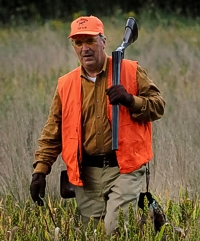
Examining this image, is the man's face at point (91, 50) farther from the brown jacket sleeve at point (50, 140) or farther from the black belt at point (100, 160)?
the black belt at point (100, 160)

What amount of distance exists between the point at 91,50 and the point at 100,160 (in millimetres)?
674

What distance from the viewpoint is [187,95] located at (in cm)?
922

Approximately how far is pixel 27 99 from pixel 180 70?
9.08 ft

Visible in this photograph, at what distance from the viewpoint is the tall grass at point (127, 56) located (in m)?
6.52

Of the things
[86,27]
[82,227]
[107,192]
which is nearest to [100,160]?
[107,192]

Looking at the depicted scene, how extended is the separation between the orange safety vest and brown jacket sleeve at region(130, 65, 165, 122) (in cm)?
4

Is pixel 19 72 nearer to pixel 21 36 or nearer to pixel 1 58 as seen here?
pixel 1 58

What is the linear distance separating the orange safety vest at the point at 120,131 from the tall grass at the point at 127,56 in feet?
3.65

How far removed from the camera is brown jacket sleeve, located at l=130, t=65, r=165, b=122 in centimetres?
502

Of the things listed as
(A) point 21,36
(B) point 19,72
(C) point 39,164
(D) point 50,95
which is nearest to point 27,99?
(D) point 50,95

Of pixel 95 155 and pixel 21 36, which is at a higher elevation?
pixel 21 36

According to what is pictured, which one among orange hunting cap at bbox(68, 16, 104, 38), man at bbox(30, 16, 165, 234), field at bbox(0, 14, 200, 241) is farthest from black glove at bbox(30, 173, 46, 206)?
orange hunting cap at bbox(68, 16, 104, 38)

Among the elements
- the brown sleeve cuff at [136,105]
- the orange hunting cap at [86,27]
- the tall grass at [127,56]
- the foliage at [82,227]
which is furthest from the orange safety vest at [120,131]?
the tall grass at [127,56]

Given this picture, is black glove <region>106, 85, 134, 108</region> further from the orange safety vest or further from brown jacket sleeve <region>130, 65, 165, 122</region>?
the orange safety vest
